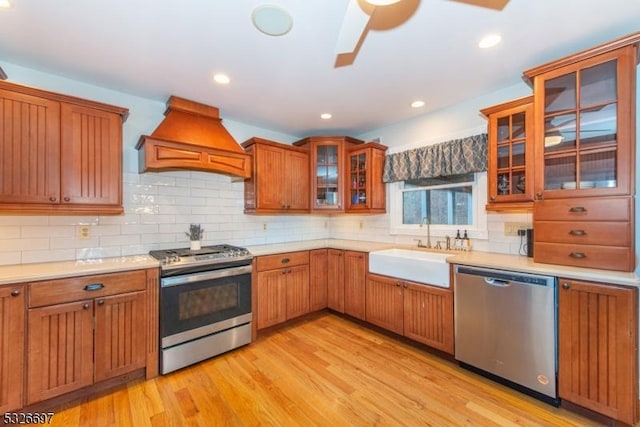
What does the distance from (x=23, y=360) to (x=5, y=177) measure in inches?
48.4

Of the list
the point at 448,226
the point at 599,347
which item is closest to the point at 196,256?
the point at 448,226

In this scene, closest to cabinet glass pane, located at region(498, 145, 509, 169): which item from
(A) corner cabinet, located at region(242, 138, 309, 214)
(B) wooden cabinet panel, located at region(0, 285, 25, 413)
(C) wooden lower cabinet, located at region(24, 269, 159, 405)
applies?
(A) corner cabinet, located at region(242, 138, 309, 214)

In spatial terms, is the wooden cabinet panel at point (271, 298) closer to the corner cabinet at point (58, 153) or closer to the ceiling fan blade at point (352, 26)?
the corner cabinet at point (58, 153)

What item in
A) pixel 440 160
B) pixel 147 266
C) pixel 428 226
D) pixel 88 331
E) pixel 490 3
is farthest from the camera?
pixel 428 226

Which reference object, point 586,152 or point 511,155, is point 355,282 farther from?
point 586,152

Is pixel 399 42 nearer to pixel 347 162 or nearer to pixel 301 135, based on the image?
pixel 347 162

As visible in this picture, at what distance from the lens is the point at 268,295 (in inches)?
117

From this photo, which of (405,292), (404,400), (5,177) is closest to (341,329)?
(405,292)

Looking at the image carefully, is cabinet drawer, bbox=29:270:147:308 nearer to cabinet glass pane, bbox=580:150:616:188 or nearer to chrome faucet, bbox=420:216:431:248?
chrome faucet, bbox=420:216:431:248

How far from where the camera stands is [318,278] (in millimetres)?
3453

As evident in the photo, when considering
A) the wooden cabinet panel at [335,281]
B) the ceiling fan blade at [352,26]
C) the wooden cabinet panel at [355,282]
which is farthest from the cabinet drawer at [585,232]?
the wooden cabinet panel at [335,281]

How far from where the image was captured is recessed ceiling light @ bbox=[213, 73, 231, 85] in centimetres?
229

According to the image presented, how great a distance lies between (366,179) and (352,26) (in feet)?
7.68

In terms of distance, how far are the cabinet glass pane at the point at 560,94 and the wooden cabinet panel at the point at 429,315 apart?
1639mm
